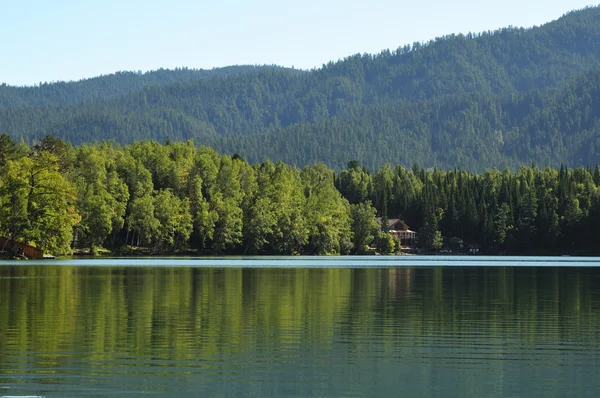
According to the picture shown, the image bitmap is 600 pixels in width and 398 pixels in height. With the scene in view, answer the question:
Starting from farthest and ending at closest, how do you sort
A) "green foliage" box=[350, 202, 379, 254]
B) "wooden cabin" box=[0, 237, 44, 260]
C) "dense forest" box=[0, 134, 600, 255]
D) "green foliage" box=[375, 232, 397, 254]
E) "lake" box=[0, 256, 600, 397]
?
"green foliage" box=[375, 232, 397, 254], "green foliage" box=[350, 202, 379, 254], "wooden cabin" box=[0, 237, 44, 260], "dense forest" box=[0, 134, 600, 255], "lake" box=[0, 256, 600, 397]

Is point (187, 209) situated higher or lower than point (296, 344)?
higher

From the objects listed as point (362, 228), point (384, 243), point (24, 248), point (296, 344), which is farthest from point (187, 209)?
point (296, 344)

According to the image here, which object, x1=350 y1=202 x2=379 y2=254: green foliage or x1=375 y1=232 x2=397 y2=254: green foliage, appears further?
x1=375 y1=232 x2=397 y2=254: green foliage

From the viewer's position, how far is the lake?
73.3 feet

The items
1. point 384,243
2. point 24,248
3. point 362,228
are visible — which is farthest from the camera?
point 384,243

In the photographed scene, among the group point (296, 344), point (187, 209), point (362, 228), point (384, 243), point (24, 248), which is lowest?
point (296, 344)

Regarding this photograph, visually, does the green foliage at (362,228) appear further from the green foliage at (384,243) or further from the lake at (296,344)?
the lake at (296,344)

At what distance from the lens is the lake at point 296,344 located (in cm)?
2234

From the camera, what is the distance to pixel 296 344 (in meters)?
29.2

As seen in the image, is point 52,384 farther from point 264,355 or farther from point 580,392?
point 580,392

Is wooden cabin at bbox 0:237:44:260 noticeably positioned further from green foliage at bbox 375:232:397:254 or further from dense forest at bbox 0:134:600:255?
green foliage at bbox 375:232:397:254

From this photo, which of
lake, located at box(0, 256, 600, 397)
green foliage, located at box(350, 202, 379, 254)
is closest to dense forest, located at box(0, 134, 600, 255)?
green foliage, located at box(350, 202, 379, 254)

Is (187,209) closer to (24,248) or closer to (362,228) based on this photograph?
(24,248)

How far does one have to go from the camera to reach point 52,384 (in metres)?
22.2
